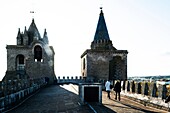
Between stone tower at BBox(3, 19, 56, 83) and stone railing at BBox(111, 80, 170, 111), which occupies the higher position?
stone tower at BBox(3, 19, 56, 83)

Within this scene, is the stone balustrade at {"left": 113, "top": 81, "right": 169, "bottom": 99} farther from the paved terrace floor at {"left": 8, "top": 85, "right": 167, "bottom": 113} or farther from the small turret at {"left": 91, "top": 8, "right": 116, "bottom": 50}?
the small turret at {"left": 91, "top": 8, "right": 116, "bottom": 50}

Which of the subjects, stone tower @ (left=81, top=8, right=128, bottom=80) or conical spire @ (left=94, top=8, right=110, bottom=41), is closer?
stone tower @ (left=81, top=8, right=128, bottom=80)

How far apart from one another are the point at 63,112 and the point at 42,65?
32.2 m

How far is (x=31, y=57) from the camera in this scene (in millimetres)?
41125

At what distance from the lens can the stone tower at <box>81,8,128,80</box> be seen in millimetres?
40219

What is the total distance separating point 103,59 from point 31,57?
47.5 feet

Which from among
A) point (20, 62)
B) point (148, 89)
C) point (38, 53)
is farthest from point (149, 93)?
point (20, 62)

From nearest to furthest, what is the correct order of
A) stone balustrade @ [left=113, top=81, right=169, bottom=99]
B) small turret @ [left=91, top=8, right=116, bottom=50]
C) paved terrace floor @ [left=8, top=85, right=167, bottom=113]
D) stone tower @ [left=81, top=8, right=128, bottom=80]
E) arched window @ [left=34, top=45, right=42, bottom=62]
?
paved terrace floor @ [left=8, top=85, right=167, bottom=113], stone balustrade @ [left=113, top=81, right=169, bottom=99], stone tower @ [left=81, top=8, right=128, bottom=80], arched window @ [left=34, top=45, right=42, bottom=62], small turret @ [left=91, top=8, right=116, bottom=50]

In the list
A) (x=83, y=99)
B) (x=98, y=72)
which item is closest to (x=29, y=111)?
(x=83, y=99)

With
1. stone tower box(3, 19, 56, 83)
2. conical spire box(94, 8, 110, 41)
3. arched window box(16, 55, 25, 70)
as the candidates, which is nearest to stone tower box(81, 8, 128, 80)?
conical spire box(94, 8, 110, 41)

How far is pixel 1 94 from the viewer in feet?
39.9

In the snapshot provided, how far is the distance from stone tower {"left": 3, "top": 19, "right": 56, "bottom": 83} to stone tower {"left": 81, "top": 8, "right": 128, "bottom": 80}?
7649 mm

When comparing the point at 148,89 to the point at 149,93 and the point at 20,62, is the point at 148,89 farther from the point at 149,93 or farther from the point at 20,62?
the point at 20,62

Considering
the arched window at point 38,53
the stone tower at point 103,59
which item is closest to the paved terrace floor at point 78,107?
the stone tower at point 103,59
